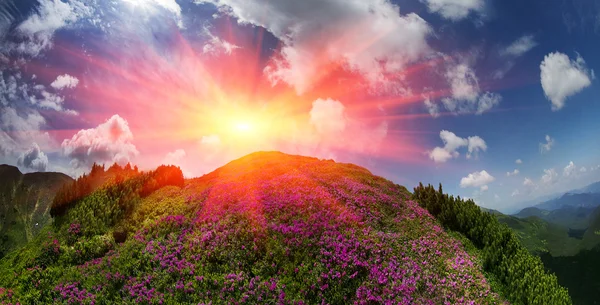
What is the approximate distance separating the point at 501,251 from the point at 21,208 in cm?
18827

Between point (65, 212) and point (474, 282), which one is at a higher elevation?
point (65, 212)

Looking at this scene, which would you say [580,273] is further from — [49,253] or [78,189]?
[49,253]

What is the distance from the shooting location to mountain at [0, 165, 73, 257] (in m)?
116

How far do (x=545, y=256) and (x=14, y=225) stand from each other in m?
227

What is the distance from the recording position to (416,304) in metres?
13.5

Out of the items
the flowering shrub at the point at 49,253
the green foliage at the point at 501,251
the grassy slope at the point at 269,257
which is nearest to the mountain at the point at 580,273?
the green foliage at the point at 501,251

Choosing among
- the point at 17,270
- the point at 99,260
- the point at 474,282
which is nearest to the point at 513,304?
the point at 474,282

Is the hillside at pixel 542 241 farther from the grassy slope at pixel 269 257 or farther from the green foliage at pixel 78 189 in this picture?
the green foliage at pixel 78 189

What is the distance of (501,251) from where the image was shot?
1716cm

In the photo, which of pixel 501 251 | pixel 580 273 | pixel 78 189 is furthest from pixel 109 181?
pixel 580 273

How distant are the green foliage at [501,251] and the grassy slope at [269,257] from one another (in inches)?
44.9

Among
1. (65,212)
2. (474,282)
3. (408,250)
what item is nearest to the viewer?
(474,282)

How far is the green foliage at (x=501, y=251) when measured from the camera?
14219 millimetres

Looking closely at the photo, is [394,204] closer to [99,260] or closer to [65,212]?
[99,260]
